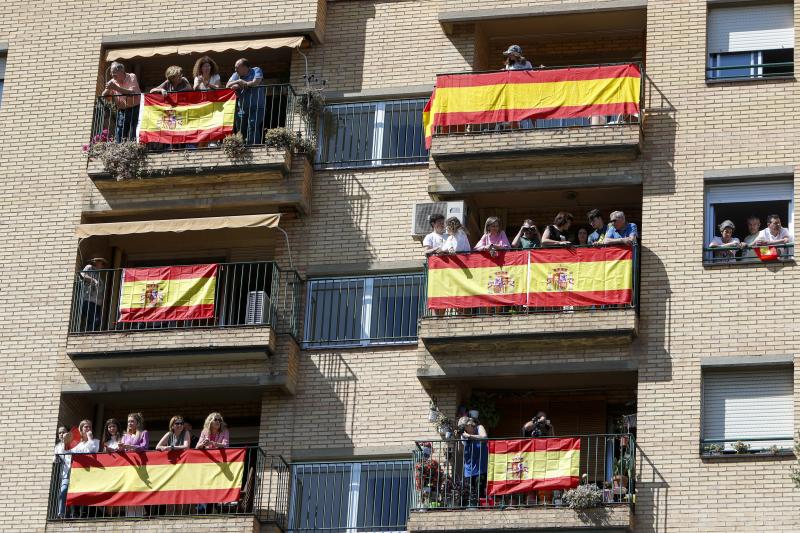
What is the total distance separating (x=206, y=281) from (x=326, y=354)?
242 centimetres

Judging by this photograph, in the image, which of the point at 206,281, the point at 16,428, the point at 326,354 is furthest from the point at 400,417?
the point at 16,428

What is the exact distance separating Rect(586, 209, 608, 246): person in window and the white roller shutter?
12.7 feet

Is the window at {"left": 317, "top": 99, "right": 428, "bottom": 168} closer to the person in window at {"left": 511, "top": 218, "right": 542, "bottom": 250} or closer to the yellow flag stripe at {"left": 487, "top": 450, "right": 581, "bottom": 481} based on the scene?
the person in window at {"left": 511, "top": 218, "right": 542, "bottom": 250}

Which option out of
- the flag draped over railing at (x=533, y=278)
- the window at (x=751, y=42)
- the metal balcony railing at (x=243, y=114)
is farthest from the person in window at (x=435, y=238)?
the window at (x=751, y=42)

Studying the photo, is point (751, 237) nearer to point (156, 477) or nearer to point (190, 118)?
point (190, 118)

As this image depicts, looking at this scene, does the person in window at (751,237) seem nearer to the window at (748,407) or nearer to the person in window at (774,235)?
the person in window at (774,235)

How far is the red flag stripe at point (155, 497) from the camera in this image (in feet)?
119

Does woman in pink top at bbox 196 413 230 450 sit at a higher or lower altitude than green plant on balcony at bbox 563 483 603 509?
higher

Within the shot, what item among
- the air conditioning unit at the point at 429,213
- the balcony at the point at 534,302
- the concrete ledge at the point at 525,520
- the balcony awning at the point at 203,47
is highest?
the balcony awning at the point at 203,47

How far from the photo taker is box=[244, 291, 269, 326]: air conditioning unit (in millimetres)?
37844

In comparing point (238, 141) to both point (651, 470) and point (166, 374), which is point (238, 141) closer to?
point (166, 374)

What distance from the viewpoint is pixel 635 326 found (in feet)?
117

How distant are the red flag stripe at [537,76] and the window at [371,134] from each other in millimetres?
1199

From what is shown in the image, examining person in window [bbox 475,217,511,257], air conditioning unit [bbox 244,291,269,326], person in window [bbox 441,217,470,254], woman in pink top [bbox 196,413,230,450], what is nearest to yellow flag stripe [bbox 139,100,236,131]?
air conditioning unit [bbox 244,291,269,326]
